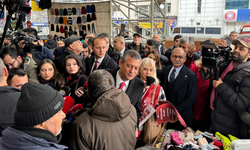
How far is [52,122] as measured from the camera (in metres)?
1.15

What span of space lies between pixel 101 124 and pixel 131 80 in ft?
3.16

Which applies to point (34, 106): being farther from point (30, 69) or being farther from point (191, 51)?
point (191, 51)

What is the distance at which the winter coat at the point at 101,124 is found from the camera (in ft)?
4.72

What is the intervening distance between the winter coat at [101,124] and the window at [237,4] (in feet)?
90.1

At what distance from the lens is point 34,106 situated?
1056mm

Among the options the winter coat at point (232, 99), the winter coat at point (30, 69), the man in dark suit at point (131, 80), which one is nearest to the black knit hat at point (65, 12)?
A: the winter coat at point (30, 69)

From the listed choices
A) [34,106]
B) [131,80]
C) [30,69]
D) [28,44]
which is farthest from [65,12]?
[34,106]

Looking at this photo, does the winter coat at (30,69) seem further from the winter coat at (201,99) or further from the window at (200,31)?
the window at (200,31)

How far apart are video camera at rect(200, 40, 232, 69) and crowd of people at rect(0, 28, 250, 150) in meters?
0.16

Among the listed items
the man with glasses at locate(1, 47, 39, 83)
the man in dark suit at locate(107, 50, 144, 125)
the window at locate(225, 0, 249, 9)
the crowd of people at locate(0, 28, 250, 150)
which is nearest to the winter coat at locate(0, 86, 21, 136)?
the crowd of people at locate(0, 28, 250, 150)

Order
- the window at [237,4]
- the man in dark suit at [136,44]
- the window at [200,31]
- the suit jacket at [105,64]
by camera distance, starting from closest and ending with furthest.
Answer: the suit jacket at [105,64]
the man in dark suit at [136,44]
the window at [200,31]
the window at [237,4]

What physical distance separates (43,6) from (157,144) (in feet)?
16.7

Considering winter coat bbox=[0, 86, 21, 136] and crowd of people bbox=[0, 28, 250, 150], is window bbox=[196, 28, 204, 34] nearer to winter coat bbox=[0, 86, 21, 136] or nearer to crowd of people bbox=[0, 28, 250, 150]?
crowd of people bbox=[0, 28, 250, 150]

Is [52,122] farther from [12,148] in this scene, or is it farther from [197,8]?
[197,8]
